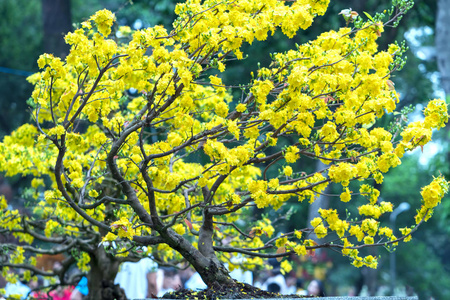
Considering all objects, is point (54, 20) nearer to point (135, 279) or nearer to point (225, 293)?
point (135, 279)

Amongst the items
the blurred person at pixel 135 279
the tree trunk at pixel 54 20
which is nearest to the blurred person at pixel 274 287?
the blurred person at pixel 135 279

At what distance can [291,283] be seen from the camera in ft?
52.0

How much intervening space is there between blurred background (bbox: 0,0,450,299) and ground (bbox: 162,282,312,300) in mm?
1489

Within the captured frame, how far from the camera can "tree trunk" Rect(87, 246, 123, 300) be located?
297 inches

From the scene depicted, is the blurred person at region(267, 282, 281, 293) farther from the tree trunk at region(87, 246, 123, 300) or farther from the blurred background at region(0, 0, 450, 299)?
the tree trunk at region(87, 246, 123, 300)

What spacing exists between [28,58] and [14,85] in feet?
4.14

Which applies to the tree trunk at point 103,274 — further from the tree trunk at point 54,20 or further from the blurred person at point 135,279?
the tree trunk at point 54,20

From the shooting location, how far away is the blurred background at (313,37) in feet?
49.4

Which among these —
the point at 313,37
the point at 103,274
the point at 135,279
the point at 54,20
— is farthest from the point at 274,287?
the point at 54,20

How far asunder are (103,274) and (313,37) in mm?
10307

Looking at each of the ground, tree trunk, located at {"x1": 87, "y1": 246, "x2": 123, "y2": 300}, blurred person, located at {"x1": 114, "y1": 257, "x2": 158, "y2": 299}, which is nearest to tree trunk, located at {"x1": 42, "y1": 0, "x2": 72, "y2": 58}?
blurred person, located at {"x1": 114, "y1": 257, "x2": 158, "y2": 299}

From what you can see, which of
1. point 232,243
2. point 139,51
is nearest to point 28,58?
point 232,243

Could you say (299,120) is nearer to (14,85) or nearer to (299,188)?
(299,188)

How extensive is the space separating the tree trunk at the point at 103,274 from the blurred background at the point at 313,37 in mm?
1204
